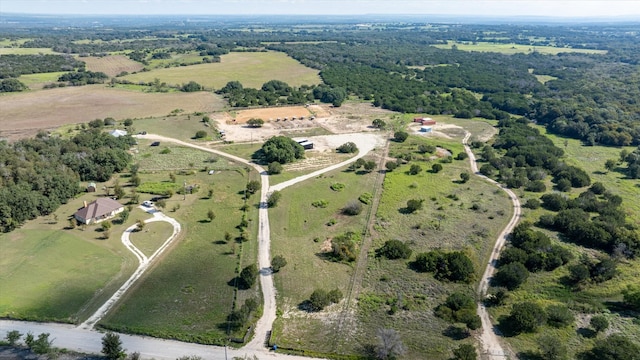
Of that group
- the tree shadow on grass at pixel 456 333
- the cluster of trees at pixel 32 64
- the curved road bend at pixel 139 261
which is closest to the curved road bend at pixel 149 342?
the curved road bend at pixel 139 261

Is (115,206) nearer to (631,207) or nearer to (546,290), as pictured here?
(546,290)

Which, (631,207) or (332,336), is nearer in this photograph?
(332,336)

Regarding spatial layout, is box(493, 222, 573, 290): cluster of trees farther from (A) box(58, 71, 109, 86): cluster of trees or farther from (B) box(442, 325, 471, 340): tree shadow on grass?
(A) box(58, 71, 109, 86): cluster of trees

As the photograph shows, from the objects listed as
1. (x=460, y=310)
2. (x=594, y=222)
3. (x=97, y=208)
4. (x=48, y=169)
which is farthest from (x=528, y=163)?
(x=48, y=169)

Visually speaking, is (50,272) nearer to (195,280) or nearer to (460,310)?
(195,280)

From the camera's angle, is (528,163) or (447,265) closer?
(447,265)

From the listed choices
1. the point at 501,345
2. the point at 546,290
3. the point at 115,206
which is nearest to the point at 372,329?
the point at 501,345

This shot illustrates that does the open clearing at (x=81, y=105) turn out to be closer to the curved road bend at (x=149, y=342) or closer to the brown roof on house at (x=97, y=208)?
the brown roof on house at (x=97, y=208)
